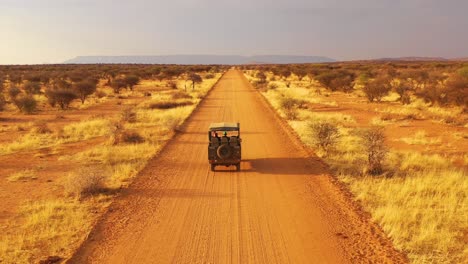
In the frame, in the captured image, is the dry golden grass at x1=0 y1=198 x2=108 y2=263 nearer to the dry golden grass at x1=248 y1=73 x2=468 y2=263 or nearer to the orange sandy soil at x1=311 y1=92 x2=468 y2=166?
the dry golden grass at x1=248 y1=73 x2=468 y2=263

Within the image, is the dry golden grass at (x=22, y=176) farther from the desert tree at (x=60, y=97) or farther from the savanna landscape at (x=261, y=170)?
the desert tree at (x=60, y=97)

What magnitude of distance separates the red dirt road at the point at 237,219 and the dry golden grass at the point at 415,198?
45cm

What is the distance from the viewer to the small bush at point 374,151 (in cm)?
1328

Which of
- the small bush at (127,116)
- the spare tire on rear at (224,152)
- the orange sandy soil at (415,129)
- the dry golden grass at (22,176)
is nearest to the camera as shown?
the spare tire on rear at (224,152)

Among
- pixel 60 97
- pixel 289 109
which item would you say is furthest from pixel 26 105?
pixel 289 109

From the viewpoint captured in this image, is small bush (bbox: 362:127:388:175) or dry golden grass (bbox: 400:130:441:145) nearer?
small bush (bbox: 362:127:388:175)

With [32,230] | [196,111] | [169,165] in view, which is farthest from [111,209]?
[196,111]

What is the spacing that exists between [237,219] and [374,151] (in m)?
6.37

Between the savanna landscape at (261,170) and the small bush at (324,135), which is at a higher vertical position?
the small bush at (324,135)

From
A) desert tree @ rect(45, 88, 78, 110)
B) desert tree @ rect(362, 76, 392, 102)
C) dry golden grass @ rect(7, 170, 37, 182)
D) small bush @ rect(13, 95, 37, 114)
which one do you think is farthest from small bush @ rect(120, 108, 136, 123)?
desert tree @ rect(362, 76, 392, 102)

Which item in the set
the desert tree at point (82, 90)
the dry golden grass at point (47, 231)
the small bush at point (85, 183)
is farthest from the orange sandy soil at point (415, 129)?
the desert tree at point (82, 90)

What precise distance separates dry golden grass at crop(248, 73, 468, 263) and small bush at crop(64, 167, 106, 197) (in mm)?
7338

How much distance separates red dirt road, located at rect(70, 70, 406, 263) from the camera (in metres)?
7.74

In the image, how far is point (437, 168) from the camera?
13.9 meters
